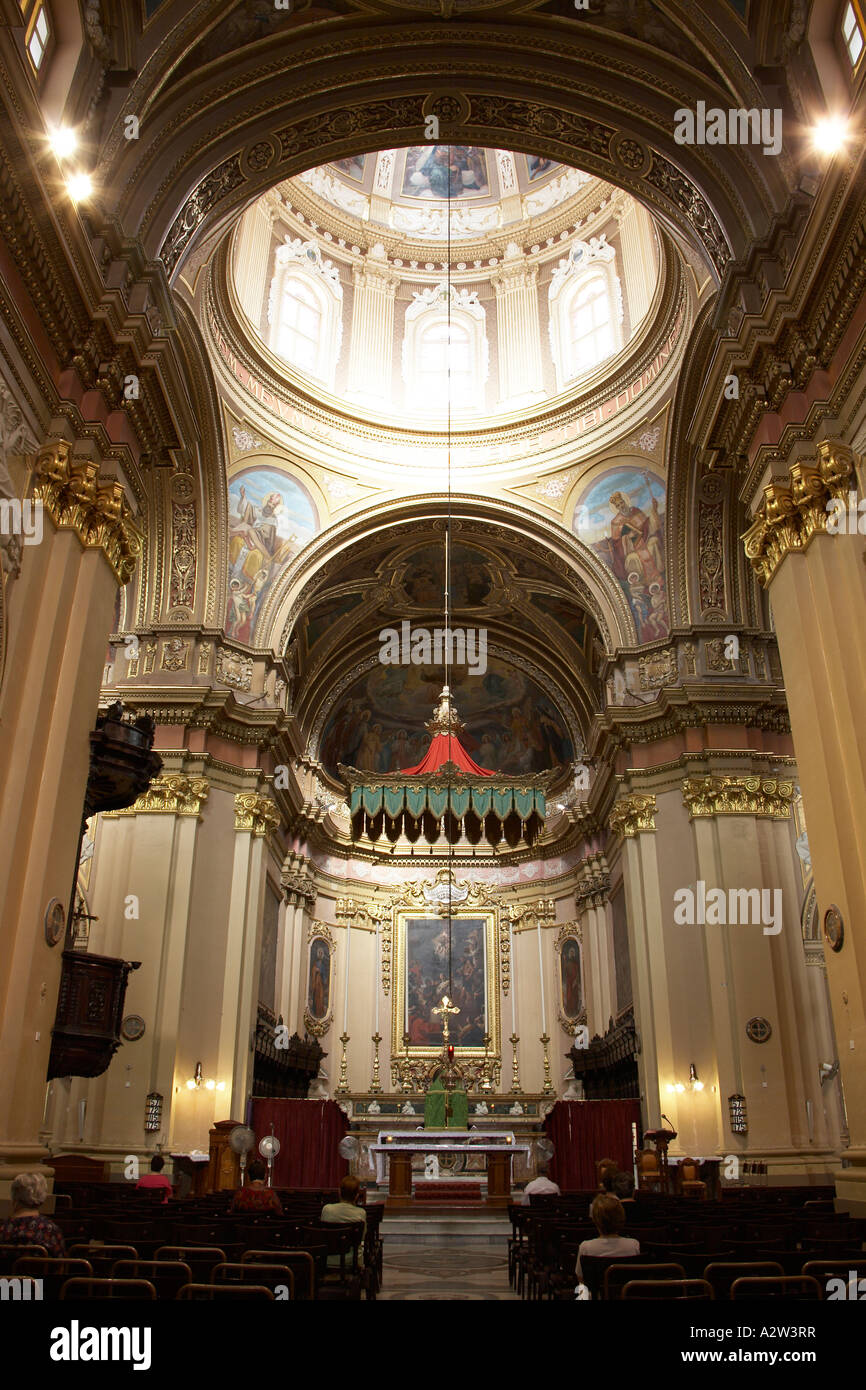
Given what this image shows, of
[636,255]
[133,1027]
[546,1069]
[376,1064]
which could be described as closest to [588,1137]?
[546,1069]

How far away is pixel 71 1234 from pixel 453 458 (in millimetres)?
17361

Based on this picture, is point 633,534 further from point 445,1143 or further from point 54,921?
point 54,921

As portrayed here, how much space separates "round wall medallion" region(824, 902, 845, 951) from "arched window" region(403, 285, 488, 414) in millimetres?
15729

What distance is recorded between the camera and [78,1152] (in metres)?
14.3

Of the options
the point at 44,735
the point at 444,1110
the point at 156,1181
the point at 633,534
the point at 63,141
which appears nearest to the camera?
the point at 44,735

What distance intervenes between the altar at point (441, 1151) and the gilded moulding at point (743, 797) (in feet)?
20.5

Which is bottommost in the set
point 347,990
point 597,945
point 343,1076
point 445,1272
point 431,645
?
point 445,1272

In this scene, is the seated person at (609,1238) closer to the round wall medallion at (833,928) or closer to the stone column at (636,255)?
the round wall medallion at (833,928)

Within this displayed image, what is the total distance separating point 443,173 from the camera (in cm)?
2361

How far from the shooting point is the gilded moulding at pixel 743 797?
54.8ft

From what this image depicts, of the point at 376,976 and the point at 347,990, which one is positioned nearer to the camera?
the point at 347,990

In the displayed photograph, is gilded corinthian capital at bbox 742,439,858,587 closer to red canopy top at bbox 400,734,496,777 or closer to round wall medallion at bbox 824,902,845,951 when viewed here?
round wall medallion at bbox 824,902,845,951

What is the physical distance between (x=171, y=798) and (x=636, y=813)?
319 inches
